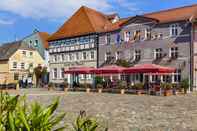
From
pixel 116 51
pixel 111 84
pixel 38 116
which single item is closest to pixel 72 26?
pixel 116 51

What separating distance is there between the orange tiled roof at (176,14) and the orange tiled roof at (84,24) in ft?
21.6

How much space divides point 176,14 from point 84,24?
15.1 metres

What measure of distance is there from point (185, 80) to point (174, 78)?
248 centimetres

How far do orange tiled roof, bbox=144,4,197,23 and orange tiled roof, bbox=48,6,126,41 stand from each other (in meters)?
6.58

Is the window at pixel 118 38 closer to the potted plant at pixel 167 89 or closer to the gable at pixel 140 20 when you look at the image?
the gable at pixel 140 20

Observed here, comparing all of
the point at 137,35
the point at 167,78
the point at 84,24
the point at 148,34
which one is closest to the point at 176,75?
the point at 167,78

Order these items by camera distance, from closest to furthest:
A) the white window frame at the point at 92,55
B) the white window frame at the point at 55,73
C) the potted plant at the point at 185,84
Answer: the potted plant at the point at 185,84 < the white window frame at the point at 92,55 < the white window frame at the point at 55,73

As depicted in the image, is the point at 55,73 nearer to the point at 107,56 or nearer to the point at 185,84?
the point at 107,56

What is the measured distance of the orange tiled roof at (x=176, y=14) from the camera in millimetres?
39031

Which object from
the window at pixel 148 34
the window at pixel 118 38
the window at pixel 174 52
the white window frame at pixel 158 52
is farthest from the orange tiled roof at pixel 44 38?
the window at pixel 174 52

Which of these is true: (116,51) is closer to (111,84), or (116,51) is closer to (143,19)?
(143,19)

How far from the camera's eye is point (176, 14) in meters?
41.4

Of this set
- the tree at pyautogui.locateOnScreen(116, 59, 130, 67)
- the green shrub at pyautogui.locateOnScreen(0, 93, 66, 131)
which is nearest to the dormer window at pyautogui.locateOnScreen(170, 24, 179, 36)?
the tree at pyautogui.locateOnScreen(116, 59, 130, 67)

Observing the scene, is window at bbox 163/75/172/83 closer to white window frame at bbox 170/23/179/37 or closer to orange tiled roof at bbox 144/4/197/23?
white window frame at bbox 170/23/179/37
